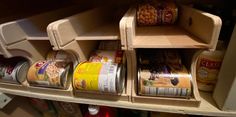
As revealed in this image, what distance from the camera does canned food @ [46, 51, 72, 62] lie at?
606 mm

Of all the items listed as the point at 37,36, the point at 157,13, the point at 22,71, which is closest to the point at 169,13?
the point at 157,13

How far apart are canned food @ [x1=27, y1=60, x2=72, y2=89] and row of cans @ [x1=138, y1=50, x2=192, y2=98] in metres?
0.26

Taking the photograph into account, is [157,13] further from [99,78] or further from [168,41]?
[99,78]

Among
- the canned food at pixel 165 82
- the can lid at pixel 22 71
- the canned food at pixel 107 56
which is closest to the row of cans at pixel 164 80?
the canned food at pixel 165 82

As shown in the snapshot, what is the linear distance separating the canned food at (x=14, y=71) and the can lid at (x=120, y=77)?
0.40 metres

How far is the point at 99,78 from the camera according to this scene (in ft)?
1.47

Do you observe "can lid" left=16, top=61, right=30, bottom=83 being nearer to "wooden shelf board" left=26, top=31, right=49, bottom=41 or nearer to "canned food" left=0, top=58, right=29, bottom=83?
"canned food" left=0, top=58, right=29, bottom=83

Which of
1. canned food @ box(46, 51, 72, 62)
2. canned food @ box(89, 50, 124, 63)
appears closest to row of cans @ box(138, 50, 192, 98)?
canned food @ box(89, 50, 124, 63)

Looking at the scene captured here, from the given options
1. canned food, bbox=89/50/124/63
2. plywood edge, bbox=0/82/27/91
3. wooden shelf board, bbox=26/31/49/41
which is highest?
wooden shelf board, bbox=26/31/49/41

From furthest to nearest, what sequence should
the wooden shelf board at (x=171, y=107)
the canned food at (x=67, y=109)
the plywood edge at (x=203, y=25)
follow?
the canned food at (x=67, y=109), the wooden shelf board at (x=171, y=107), the plywood edge at (x=203, y=25)

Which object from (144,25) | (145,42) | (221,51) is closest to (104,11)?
(144,25)

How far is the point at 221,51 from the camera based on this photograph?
0.45 meters

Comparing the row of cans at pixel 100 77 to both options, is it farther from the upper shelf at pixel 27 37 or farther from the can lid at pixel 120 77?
the upper shelf at pixel 27 37

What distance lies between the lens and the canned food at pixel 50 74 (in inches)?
19.9
